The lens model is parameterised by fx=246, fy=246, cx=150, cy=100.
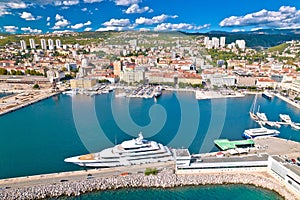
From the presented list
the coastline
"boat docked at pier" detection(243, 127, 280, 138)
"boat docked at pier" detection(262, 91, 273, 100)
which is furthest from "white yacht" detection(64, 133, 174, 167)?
"boat docked at pier" detection(262, 91, 273, 100)

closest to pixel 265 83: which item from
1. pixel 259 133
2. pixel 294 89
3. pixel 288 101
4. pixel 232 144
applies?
pixel 294 89

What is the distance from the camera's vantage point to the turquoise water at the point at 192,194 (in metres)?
5.40

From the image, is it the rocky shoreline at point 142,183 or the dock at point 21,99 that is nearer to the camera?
the rocky shoreline at point 142,183

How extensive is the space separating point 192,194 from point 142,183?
1.15m

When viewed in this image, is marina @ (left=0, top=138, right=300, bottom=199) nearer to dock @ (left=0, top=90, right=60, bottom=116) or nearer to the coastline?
dock @ (left=0, top=90, right=60, bottom=116)

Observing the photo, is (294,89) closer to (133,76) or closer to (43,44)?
(133,76)

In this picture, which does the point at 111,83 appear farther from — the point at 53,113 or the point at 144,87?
the point at 53,113

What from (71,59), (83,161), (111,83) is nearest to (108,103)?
(111,83)

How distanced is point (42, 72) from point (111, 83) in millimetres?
6683

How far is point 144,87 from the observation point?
1750 centimetres

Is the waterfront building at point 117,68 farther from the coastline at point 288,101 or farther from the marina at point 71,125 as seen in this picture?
the coastline at point 288,101

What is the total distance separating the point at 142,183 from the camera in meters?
5.65

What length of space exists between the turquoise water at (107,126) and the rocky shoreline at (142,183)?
101 cm

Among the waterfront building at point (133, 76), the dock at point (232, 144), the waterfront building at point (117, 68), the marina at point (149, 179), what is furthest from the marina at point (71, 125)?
the waterfront building at point (117, 68)
